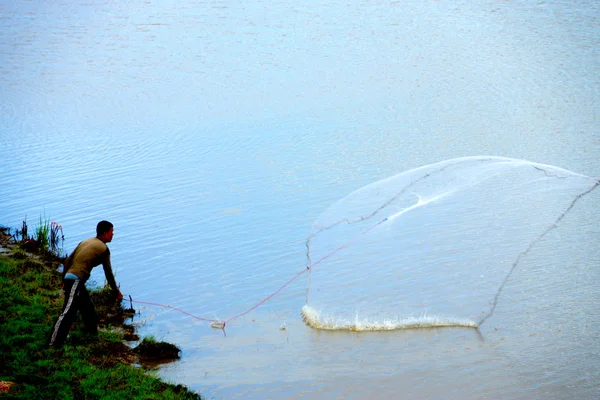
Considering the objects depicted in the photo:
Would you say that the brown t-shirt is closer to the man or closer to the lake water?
the man

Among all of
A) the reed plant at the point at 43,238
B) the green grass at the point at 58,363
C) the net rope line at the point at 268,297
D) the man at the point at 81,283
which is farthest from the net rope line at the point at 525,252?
the reed plant at the point at 43,238

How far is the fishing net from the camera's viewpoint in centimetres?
702

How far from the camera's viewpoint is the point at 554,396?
5773 millimetres

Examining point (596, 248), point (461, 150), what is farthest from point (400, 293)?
point (461, 150)

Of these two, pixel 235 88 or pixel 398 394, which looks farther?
pixel 235 88

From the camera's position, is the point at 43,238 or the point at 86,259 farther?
the point at 43,238

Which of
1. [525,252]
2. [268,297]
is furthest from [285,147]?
[525,252]

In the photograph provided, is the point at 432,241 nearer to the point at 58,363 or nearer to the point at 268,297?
the point at 268,297

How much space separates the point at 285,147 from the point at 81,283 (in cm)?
781

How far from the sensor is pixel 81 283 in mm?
6547

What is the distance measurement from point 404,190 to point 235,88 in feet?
32.9

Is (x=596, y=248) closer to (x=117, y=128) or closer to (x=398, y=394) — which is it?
(x=398, y=394)

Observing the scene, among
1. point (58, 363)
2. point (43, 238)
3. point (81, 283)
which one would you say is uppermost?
point (43, 238)

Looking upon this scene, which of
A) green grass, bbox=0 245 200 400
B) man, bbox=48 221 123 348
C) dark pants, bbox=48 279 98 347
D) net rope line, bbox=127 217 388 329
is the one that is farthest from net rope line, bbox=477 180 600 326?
dark pants, bbox=48 279 98 347
